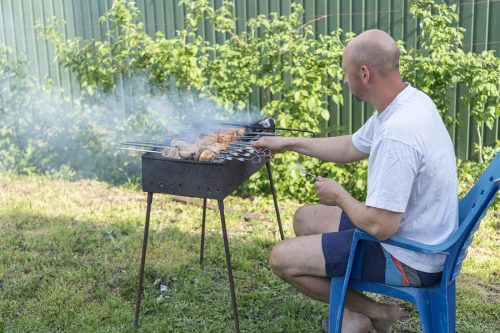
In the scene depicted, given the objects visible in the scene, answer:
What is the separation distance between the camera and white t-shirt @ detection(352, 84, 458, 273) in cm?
244

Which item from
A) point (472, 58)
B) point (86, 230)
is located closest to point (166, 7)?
point (86, 230)

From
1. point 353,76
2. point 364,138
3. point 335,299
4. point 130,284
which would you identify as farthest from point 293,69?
point 335,299

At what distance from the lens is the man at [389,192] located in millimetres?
2457

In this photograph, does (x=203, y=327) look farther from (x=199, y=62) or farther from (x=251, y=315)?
(x=199, y=62)

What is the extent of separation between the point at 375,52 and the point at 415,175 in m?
0.55

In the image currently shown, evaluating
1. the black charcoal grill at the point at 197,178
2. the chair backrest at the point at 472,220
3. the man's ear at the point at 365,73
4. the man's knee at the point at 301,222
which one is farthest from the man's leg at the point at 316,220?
the man's ear at the point at 365,73

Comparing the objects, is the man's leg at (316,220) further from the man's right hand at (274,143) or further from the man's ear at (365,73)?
the man's ear at (365,73)

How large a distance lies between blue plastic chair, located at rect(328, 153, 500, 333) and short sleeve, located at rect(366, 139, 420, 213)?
197 millimetres

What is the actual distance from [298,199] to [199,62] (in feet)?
5.51

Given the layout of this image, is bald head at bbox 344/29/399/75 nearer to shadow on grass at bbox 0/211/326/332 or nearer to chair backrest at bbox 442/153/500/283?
chair backrest at bbox 442/153/500/283

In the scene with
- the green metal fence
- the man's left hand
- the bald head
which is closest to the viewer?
the bald head

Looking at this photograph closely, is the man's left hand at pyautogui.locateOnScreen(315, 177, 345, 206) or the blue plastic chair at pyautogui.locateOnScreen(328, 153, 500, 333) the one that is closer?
the blue plastic chair at pyautogui.locateOnScreen(328, 153, 500, 333)

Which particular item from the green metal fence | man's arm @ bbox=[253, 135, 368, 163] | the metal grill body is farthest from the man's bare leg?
the green metal fence

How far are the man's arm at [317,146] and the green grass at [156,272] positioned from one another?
98cm
